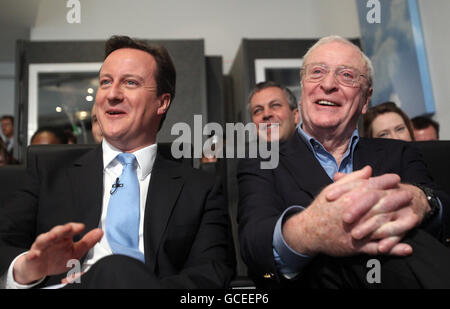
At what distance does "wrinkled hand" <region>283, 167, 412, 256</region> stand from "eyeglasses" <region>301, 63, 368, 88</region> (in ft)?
1.88

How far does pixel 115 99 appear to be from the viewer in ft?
4.72

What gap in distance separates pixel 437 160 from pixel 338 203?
2.77ft

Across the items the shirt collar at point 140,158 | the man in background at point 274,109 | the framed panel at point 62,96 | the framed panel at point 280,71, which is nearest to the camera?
the shirt collar at point 140,158

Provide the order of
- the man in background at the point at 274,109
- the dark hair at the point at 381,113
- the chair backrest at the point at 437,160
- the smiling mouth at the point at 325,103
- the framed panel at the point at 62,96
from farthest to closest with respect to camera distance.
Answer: the framed panel at the point at 62,96, the man in background at the point at 274,109, the dark hair at the point at 381,113, the chair backrest at the point at 437,160, the smiling mouth at the point at 325,103

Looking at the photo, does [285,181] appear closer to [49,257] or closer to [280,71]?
[49,257]

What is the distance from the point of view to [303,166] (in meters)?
1.38

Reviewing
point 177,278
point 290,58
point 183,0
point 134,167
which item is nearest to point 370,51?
point 290,58

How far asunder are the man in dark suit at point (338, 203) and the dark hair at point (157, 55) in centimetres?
43

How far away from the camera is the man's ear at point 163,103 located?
1.59 m

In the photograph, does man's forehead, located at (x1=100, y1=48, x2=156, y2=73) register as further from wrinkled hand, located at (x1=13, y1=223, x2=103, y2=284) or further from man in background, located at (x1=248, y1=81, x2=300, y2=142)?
man in background, located at (x1=248, y1=81, x2=300, y2=142)

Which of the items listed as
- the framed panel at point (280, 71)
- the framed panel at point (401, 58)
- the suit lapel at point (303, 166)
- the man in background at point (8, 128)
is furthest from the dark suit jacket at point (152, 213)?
the man in background at point (8, 128)

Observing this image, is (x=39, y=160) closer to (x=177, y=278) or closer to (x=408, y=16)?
(x=177, y=278)

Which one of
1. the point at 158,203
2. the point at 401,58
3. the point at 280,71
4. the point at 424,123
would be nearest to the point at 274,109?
the point at 424,123

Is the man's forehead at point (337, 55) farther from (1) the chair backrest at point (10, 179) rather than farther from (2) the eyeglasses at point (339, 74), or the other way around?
(1) the chair backrest at point (10, 179)
